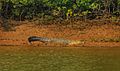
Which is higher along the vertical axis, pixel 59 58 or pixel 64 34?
pixel 59 58

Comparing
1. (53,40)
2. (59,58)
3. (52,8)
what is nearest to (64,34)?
(53,40)

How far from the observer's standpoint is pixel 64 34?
37.8 m

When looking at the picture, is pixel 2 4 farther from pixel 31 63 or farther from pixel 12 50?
pixel 31 63

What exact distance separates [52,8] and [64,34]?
19.5ft

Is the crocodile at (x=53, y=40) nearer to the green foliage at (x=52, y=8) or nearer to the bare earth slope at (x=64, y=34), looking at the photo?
the bare earth slope at (x=64, y=34)

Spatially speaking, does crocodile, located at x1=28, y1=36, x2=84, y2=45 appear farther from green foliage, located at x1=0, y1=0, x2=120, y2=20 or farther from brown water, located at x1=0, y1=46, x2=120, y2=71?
green foliage, located at x1=0, y1=0, x2=120, y2=20

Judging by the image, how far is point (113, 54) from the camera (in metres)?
28.8

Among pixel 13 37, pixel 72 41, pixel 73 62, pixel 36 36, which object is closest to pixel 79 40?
pixel 72 41

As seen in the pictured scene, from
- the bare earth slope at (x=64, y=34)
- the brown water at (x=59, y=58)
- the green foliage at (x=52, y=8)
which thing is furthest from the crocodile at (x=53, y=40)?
the green foliage at (x=52, y=8)

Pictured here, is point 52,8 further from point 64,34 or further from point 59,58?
point 59,58

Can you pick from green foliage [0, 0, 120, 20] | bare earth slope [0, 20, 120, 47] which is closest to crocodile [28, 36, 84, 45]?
bare earth slope [0, 20, 120, 47]

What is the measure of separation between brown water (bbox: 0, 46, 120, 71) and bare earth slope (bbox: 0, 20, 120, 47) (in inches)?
98.1

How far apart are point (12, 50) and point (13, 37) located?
6405mm

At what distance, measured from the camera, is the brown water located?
22719mm
